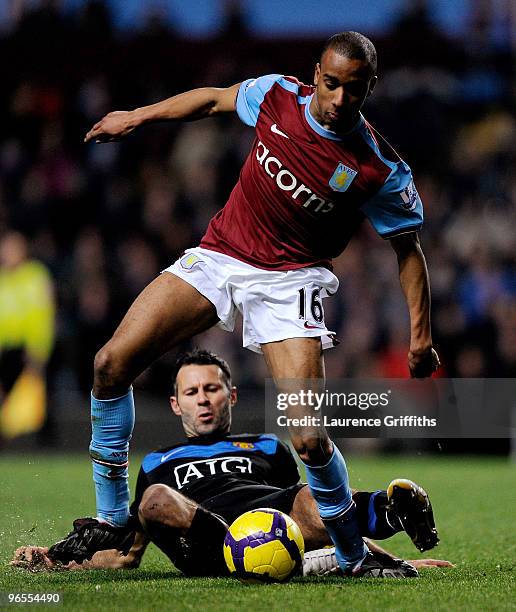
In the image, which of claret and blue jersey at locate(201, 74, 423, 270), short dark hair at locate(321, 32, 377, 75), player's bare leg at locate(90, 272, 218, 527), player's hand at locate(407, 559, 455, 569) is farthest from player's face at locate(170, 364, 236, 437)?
short dark hair at locate(321, 32, 377, 75)

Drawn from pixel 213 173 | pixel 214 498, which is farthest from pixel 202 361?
pixel 213 173

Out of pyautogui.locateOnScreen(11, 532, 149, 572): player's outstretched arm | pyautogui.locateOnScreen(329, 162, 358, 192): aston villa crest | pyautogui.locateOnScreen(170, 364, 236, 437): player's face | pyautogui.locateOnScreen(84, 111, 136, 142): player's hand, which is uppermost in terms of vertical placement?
pyautogui.locateOnScreen(84, 111, 136, 142): player's hand

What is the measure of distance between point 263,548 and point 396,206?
62.4 inches

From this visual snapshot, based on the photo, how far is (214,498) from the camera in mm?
5488

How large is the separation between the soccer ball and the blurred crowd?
7.39 metres

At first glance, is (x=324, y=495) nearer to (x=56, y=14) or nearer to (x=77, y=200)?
(x=77, y=200)

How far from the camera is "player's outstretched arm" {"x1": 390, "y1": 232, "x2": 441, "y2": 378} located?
5.29 meters

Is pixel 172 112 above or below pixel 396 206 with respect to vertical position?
above

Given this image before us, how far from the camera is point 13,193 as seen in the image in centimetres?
1405

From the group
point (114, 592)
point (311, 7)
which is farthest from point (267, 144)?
point (311, 7)

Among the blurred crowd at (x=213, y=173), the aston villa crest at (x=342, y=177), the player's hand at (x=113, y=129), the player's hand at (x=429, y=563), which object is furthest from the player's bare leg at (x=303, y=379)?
the blurred crowd at (x=213, y=173)

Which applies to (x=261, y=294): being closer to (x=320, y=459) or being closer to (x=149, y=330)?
(x=149, y=330)

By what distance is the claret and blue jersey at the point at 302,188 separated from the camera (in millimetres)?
5195

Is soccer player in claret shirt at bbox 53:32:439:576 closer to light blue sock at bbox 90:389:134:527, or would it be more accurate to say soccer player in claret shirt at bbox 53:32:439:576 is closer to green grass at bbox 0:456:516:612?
light blue sock at bbox 90:389:134:527
